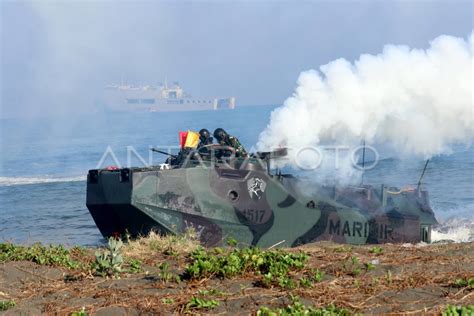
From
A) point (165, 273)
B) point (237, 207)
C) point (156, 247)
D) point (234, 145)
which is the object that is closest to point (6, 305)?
point (165, 273)

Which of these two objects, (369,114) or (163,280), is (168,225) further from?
(369,114)

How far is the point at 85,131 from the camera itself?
84.9 meters

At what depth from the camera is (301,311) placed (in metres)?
7.40

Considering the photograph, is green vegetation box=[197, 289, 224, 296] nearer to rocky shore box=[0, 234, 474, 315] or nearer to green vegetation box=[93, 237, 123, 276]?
rocky shore box=[0, 234, 474, 315]

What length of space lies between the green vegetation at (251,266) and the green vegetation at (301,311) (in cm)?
108

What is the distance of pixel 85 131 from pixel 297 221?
232 ft

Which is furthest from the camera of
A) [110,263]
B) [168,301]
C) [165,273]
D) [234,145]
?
[234,145]

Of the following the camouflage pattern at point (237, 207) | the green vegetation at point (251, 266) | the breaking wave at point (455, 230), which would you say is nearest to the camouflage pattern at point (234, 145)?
the camouflage pattern at point (237, 207)

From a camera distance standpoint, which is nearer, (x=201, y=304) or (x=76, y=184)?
(x=201, y=304)

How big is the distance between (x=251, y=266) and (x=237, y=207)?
21.8ft

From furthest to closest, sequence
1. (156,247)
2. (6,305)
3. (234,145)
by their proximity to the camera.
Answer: (234,145), (156,247), (6,305)

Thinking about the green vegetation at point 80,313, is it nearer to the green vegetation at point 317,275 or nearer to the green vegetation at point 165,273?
the green vegetation at point 165,273

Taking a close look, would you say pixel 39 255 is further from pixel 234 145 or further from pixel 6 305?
pixel 234 145

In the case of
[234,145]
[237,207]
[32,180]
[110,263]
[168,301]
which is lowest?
[168,301]
